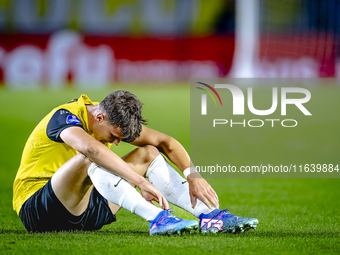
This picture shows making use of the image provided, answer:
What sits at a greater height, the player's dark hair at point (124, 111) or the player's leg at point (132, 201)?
the player's dark hair at point (124, 111)

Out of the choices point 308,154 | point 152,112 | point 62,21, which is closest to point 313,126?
point 308,154

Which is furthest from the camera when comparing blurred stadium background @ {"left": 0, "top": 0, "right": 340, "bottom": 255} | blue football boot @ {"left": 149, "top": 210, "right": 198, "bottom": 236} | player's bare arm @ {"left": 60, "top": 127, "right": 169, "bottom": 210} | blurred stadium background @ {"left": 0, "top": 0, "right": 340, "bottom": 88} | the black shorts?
blurred stadium background @ {"left": 0, "top": 0, "right": 340, "bottom": 88}

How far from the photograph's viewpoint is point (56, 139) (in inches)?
112

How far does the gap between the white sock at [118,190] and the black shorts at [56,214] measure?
0.31 metres

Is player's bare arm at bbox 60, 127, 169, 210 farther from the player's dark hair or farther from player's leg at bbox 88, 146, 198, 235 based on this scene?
the player's dark hair

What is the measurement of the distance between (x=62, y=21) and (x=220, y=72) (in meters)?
5.51

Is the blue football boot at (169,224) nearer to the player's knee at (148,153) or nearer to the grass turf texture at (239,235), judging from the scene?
the grass turf texture at (239,235)

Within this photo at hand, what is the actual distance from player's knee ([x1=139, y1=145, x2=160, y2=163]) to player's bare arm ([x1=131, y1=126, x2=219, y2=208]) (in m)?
0.10

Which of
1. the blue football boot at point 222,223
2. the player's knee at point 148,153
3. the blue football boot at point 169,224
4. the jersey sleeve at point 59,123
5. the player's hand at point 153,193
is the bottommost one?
the blue football boot at point 222,223

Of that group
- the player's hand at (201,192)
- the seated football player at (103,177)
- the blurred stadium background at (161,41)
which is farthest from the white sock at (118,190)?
the blurred stadium background at (161,41)

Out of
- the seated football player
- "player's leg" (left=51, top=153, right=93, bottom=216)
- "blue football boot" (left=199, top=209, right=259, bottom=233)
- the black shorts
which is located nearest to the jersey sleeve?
the seated football player

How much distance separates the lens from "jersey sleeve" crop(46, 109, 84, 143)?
2.80 meters

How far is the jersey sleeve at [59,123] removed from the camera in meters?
2.80

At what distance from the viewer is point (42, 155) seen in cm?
304
